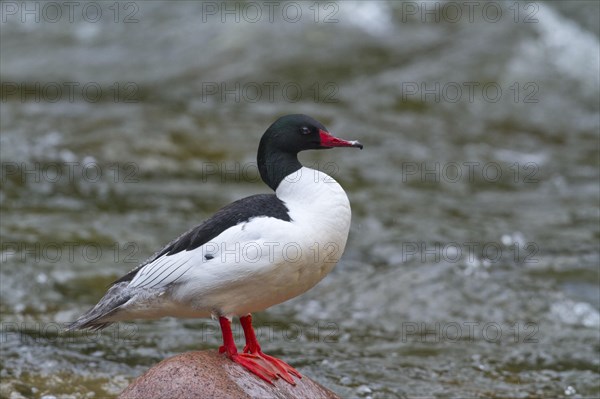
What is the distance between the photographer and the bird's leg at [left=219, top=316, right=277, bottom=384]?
5754mm

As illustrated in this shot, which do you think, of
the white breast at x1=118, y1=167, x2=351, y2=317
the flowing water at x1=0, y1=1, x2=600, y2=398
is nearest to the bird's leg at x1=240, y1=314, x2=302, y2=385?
the white breast at x1=118, y1=167, x2=351, y2=317

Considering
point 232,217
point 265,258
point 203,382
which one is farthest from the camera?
point 232,217

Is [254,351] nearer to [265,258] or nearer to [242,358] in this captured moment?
[242,358]

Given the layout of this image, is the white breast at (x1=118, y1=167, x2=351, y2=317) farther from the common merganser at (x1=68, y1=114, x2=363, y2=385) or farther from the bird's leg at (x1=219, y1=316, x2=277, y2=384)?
the bird's leg at (x1=219, y1=316, x2=277, y2=384)

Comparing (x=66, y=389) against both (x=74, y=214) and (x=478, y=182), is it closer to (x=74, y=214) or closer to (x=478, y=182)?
(x=74, y=214)

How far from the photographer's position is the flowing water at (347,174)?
8297 mm

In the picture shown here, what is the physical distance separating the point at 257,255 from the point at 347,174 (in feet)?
23.6

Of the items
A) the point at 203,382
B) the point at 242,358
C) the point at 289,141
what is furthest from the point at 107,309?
the point at 289,141

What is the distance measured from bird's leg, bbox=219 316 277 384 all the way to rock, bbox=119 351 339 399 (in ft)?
0.14

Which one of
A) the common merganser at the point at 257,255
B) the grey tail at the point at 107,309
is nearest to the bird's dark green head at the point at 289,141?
the common merganser at the point at 257,255

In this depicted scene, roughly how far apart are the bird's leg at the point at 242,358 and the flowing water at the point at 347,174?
1.80 meters

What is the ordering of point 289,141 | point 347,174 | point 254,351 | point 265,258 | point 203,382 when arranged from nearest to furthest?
point 265,258, point 203,382, point 289,141, point 254,351, point 347,174

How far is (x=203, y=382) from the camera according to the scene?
5555 millimetres

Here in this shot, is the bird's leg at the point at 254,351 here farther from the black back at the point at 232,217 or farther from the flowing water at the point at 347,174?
the flowing water at the point at 347,174
